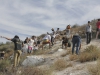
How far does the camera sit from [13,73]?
9.53 meters

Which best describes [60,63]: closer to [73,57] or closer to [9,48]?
[73,57]

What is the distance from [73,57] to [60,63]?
1449 millimetres

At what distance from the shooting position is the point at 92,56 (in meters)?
12.5

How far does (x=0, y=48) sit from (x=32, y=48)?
10488 millimetres

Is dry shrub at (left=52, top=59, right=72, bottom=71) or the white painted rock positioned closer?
dry shrub at (left=52, top=59, right=72, bottom=71)

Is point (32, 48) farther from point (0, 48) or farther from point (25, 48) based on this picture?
point (0, 48)

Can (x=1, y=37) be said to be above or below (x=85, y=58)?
above

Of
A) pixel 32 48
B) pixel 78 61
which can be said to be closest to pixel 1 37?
pixel 78 61

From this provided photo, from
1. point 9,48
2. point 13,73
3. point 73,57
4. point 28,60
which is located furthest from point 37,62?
point 9,48

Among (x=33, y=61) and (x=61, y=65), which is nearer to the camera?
(x=61, y=65)

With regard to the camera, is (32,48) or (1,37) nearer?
(1,37)

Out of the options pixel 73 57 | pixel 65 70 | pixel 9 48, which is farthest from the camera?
pixel 9 48

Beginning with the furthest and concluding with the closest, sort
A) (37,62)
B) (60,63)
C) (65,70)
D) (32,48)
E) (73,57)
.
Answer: (32,48) < (37,62) < (73,57) < (60,63) < (65,70)

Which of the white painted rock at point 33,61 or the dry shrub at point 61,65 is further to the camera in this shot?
the white painted rock at point 33,61
